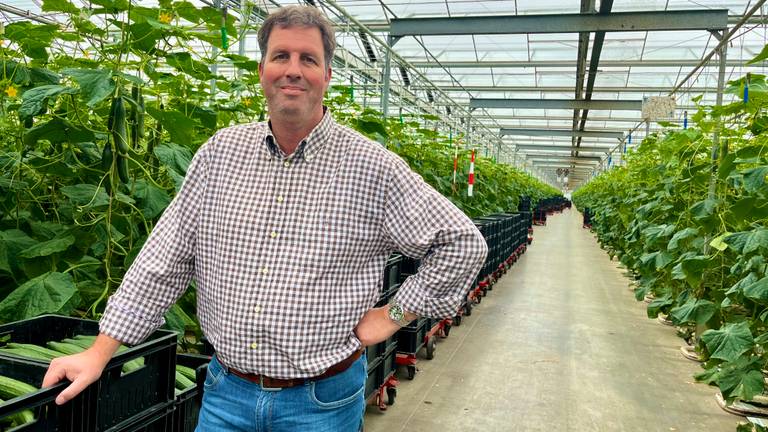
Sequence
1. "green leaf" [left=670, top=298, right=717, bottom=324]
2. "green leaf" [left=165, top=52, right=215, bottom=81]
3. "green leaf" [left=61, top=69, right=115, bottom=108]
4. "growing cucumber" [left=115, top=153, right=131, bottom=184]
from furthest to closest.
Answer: "green leaf" [left=670, top=298, right=717, bottom=324] → "green leaf" [left=165, top=52, right=215, bottom=81] → "growing cucumber" [left=115, top=153, right=131, bottom=184] → "green leaf" [left=61, top=69, right=115, bottom=108]

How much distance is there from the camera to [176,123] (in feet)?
6.97

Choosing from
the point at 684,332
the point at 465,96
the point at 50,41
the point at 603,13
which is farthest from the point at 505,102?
the point at 50,41

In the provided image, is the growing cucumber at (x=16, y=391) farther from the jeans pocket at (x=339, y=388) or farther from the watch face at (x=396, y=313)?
the watch face at (x=396, y=313)

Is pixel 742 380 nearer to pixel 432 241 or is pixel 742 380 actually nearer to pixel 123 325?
pixel 432 241

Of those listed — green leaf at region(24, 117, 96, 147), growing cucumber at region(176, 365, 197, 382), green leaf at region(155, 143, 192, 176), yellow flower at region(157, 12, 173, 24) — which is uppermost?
yellow flower at region(157, 12, 173, 24)

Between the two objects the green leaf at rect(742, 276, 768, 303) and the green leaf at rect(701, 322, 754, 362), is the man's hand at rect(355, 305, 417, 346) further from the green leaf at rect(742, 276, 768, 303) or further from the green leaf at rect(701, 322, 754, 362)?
the green leaf at rect(701, 322, 754, 362)

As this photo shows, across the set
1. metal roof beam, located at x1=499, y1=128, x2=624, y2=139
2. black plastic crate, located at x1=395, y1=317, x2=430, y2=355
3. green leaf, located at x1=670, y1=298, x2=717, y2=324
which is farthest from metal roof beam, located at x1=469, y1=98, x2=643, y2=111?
black plastic crate, located at x1=395, y1=317, x2=430, y2=355

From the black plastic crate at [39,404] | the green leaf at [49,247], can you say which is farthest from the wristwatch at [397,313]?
the green leaf at [49,247]

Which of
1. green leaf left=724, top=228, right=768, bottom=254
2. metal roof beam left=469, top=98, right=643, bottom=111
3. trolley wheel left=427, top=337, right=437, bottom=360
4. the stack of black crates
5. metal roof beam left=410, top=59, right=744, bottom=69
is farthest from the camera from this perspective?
metal roof beam left=469, top=98, right=643, bottom=111

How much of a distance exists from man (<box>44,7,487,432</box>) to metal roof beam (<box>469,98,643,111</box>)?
595 inches

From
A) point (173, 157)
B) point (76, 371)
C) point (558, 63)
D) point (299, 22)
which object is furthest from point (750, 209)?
point (558, 63)

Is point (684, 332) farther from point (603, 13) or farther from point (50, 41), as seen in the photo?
point (50, 41)

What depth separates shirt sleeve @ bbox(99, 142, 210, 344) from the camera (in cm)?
154

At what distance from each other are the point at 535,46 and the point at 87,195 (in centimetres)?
1060
